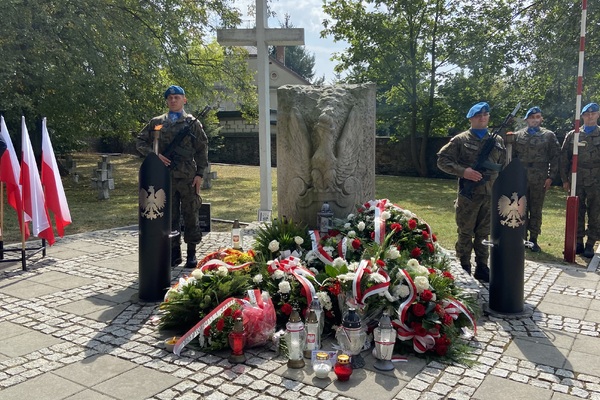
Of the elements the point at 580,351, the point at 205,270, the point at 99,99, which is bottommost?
the point at 580,351

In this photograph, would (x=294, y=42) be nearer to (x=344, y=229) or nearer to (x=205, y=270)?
(x=344, y=229)

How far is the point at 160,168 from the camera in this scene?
511 cm

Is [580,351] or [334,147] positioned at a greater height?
[334,147]

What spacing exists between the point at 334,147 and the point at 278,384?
2.80 m

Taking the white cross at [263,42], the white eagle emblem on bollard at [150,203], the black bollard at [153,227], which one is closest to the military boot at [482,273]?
the black bollard at [153,227]

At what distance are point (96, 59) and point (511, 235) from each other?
10.9m

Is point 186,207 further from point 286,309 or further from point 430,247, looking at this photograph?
point 430,247

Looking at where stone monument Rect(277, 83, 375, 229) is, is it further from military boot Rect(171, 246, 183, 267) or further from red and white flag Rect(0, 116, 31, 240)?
red and white flag Rect(0, 116, 31, 240)

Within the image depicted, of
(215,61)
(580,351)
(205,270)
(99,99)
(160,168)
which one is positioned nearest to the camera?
(580,351)

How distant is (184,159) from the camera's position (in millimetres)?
6355

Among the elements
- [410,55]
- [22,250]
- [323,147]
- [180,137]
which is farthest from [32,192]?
[410,55]

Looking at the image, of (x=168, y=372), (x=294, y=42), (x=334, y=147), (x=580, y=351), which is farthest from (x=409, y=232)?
(x=294, y=42)

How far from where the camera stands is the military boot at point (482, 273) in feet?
19.9

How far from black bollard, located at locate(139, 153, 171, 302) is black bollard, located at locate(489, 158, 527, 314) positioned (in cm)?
319
